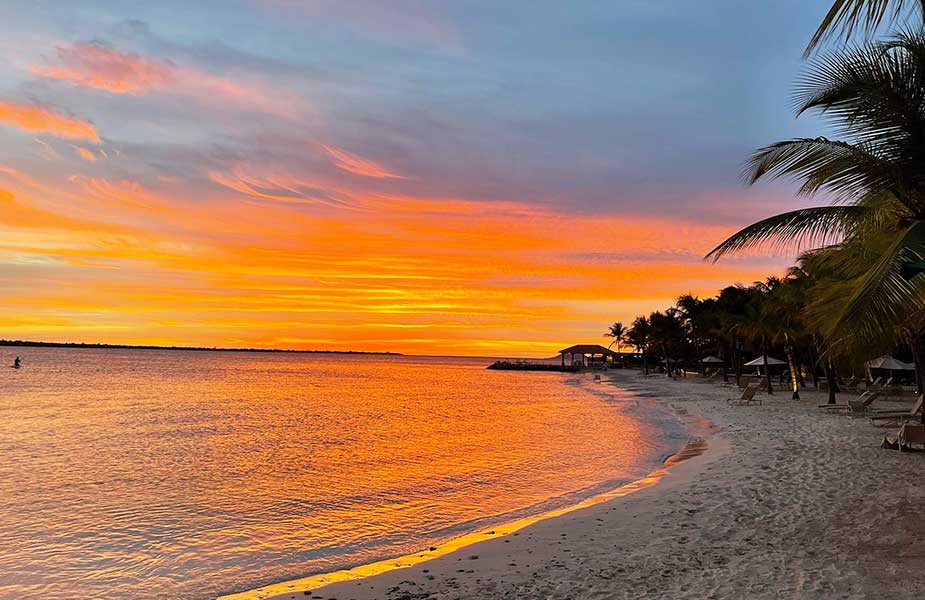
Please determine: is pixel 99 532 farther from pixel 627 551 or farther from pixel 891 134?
pixel 891 134

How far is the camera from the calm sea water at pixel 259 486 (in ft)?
24.6

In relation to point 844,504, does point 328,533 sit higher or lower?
lower

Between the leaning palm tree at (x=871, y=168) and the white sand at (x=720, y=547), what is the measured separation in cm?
207

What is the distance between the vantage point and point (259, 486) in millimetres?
12516

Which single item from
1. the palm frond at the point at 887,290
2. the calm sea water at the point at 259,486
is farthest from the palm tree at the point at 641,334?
the palm frond at the point at 887,290

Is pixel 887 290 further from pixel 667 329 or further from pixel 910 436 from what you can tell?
pixel 667 329

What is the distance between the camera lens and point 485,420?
26.0 metres

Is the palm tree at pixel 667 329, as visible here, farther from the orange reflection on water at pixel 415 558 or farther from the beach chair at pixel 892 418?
the orange reflection on water at pixel 415 558

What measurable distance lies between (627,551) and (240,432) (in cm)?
1825

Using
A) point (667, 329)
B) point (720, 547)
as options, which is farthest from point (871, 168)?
point (667, 329)

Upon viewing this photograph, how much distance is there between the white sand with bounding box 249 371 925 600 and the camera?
5223 millimetres

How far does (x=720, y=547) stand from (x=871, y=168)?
13.5ft

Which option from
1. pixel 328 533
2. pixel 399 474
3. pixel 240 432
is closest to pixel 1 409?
pixel 240 432

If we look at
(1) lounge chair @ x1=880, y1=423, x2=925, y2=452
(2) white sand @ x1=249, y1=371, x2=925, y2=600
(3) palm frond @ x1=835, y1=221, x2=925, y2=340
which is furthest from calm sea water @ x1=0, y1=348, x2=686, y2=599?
(3) palm frond @ x1=835, y1=221, x2=925, y2=340
